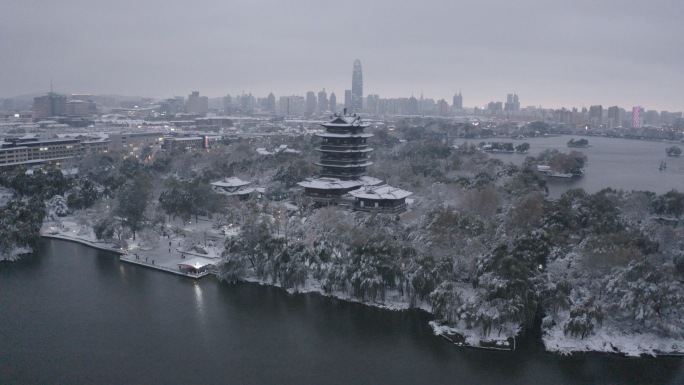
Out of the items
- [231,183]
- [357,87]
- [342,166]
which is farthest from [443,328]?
[357,87]

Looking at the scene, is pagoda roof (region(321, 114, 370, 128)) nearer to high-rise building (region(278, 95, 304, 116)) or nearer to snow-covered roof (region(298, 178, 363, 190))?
snow-covered roof (region(298, 178, 363, 190))

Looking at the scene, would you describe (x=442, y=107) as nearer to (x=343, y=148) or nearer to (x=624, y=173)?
(x=624, y=173)

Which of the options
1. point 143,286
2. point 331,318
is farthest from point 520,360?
point 143,286

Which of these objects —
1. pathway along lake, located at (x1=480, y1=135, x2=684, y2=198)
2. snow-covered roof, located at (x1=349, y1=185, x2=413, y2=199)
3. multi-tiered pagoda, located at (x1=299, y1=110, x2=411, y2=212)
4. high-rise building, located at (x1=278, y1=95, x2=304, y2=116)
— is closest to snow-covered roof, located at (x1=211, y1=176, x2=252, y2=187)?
multi-tiered pagoda, located at (x1=299, y1=110, x2=411, y2=212)

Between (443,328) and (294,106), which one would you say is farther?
(294,106)

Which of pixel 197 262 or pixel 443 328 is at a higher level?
pixel 197 262

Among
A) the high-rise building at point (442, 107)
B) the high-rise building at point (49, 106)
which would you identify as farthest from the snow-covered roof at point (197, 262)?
the high-rise building at point (442, 107)

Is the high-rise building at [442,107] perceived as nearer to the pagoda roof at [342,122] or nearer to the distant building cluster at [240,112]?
the distant building cluster at [240,112]
